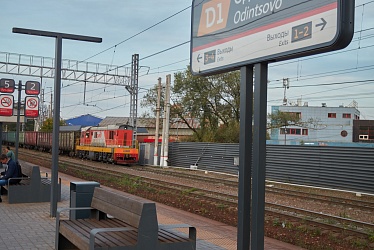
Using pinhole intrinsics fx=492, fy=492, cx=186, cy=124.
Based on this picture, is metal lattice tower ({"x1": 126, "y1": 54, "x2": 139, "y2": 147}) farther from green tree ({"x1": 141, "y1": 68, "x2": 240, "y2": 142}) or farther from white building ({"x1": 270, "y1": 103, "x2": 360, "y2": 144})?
white building ({"x1": 270, "y1": 103, "x2": 360, "y2": 144})

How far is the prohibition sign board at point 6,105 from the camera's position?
1909cm

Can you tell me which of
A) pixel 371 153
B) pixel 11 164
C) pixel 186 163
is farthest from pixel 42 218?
pixel 186 163

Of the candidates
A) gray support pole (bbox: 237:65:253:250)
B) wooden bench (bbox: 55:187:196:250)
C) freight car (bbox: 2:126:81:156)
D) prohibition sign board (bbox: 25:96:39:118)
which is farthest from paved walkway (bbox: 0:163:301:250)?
freight car (bbox: 2:126:81:156)

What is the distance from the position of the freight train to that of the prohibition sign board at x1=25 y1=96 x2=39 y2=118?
62.5ft

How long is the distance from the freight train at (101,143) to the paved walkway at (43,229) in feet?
82.2

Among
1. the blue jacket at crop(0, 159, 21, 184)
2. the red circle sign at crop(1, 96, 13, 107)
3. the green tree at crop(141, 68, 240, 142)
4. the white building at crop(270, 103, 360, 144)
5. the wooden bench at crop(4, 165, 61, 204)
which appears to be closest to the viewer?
the wooden bench at crop(4, 165, 61, 204)

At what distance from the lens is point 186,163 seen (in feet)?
116

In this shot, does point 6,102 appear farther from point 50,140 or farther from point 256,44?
point 50,140

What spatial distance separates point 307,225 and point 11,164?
7.34 metres

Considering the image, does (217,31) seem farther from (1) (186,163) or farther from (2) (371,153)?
(1) (186,163)

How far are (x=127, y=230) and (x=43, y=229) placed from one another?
360 centimetres

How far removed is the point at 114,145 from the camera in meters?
37.9

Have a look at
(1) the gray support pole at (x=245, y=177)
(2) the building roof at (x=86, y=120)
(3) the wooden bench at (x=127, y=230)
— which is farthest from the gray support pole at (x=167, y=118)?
(2) the building roof at (x=86, y=120)

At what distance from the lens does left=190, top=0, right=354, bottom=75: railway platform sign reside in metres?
3.61
